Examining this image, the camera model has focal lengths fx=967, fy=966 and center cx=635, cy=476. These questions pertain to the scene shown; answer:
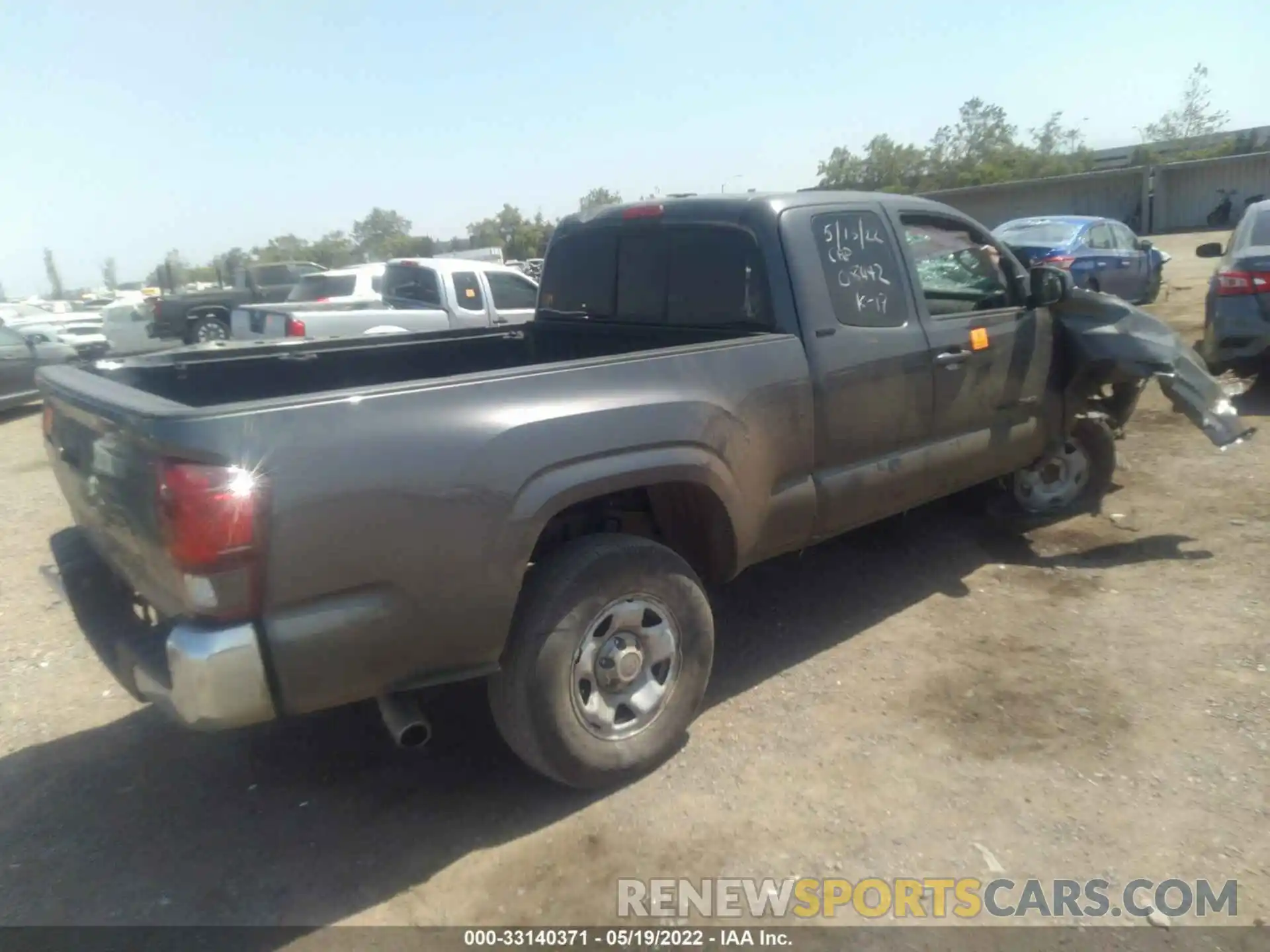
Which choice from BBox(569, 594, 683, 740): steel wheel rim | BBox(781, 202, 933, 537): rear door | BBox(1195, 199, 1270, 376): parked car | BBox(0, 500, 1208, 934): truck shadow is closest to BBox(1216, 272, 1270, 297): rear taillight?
BBox(1195, 199, 1270, 376): parked car

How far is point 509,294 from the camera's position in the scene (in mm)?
11859

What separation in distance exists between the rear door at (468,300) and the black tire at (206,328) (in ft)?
27.9

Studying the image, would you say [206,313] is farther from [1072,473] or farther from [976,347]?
[976,347]

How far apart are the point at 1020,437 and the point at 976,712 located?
1881mm

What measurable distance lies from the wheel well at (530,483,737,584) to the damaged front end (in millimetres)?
2718

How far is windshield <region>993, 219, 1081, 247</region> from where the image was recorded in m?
14.4

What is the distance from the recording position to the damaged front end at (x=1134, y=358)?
5250 millimetres

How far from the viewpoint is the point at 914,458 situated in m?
4.55

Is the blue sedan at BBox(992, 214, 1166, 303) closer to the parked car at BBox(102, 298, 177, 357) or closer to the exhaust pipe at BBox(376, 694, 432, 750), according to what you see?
the exhaust pipe at BBox(376, 694, 432, 750)

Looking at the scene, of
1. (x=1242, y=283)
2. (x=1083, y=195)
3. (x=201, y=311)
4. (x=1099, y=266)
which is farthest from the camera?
(x=1083, y=195)

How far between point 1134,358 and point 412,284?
8.61 meters

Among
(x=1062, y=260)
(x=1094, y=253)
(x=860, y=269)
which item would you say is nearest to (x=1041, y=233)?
(x=1094, y=253)

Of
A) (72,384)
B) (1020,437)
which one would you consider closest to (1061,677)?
(1020,437)

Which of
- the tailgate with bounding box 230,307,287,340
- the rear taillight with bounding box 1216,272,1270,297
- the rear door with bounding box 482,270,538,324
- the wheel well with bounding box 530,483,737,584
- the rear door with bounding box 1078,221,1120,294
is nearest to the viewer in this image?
the wheel well with bounding box 530,483,737,584
